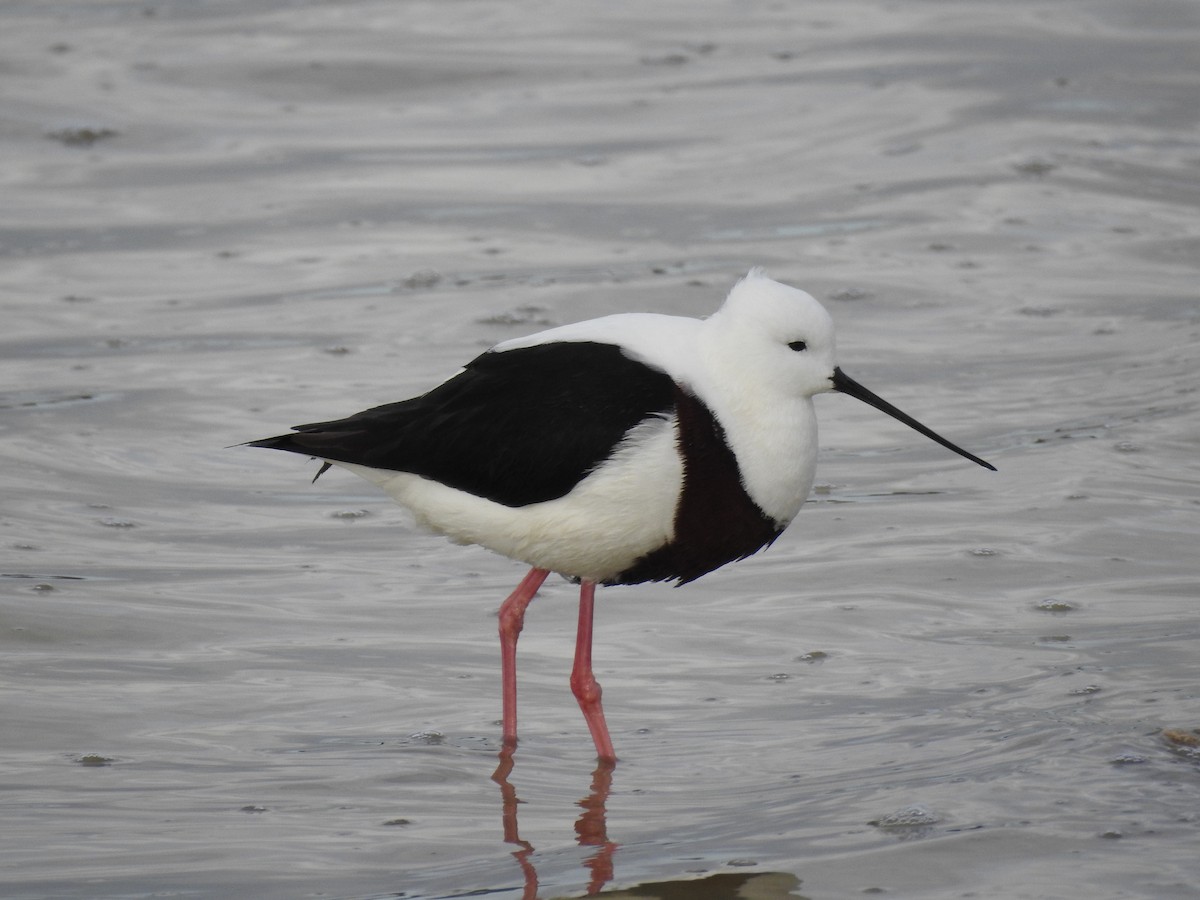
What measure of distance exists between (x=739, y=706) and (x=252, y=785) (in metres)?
1.49

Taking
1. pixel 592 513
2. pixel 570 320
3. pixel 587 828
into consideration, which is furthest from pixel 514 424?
pixel 570 320

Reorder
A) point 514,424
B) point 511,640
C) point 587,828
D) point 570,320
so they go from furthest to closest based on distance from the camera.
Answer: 1. point 570,320
2. point 511,640
3. point 514,424
4. point 587,828

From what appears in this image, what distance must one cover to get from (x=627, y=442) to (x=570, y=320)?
12.9ft

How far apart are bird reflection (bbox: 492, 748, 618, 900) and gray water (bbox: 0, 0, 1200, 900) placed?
27mm

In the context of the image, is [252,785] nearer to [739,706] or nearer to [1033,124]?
[739,706]

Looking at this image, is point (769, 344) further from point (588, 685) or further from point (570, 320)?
point (570, 320)

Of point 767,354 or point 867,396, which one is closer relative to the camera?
point 767,354

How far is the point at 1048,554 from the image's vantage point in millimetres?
6727

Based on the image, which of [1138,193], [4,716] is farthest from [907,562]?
[1138,193]

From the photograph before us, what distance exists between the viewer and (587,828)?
16.4 ft

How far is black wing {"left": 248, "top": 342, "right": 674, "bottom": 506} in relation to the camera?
203 inches

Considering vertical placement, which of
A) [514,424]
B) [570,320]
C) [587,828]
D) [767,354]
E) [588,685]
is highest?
[767,354]

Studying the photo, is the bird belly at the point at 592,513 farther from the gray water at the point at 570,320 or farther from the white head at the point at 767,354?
the gray water at the point at 570,320

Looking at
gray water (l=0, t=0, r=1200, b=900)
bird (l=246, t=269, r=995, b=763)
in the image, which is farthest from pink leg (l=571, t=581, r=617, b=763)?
gray water (l=0, t=0, r=1200, b=900)
